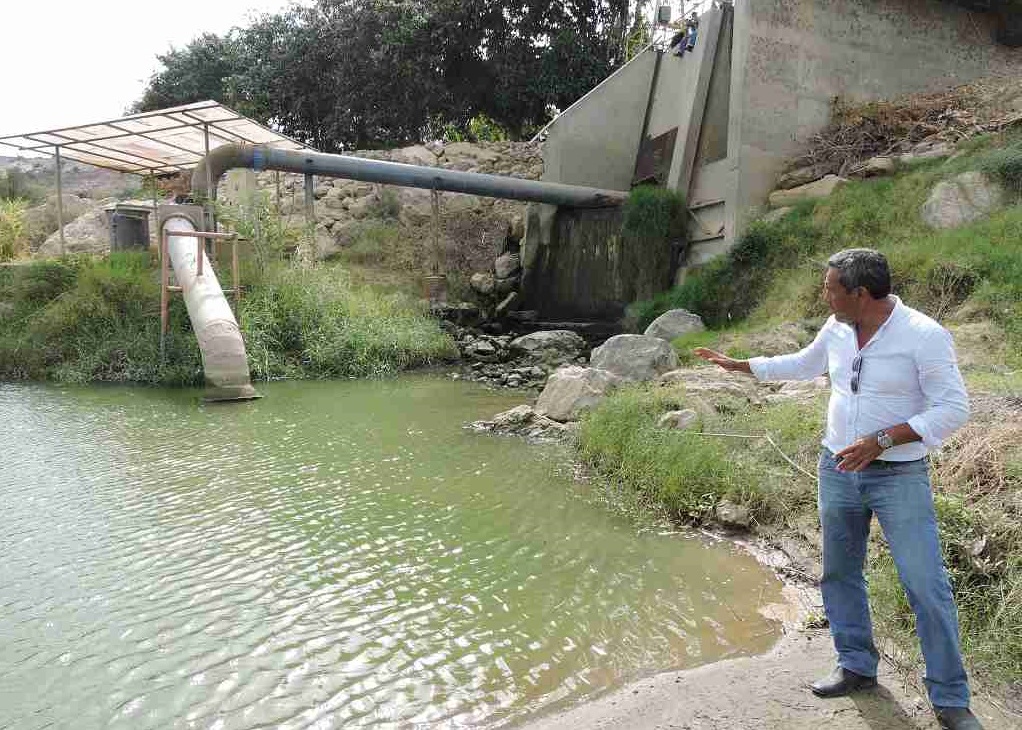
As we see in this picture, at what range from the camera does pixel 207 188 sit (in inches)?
553

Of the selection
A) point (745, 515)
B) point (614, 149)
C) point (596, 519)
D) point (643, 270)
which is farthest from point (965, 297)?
point (614, 149)

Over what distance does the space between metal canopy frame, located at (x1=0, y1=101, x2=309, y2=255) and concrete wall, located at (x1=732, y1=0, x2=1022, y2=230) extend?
889cm

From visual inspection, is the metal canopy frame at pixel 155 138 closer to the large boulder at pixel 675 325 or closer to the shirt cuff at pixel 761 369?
the large boulder at pixel 675 325

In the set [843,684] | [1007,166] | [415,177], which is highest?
[415,177]

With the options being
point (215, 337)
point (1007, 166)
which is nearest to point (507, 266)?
point (215, 337)

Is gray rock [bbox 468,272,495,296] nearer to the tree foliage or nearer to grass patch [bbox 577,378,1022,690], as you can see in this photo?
the tree foliage

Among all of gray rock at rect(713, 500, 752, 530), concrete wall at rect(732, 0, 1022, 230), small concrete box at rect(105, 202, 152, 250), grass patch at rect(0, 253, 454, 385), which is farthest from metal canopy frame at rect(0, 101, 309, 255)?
gray rock at rect(713, 500, 752, 530)

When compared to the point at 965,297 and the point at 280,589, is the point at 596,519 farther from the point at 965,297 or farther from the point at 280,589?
the point at 965,297

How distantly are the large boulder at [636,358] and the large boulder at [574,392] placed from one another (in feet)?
2.06

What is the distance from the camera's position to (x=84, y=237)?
18.8 metres

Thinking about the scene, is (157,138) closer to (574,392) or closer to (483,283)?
(483,283)

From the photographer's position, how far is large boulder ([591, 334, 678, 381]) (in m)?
9.23

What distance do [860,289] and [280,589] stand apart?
339cm

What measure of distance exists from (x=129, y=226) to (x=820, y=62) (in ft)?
44.8
